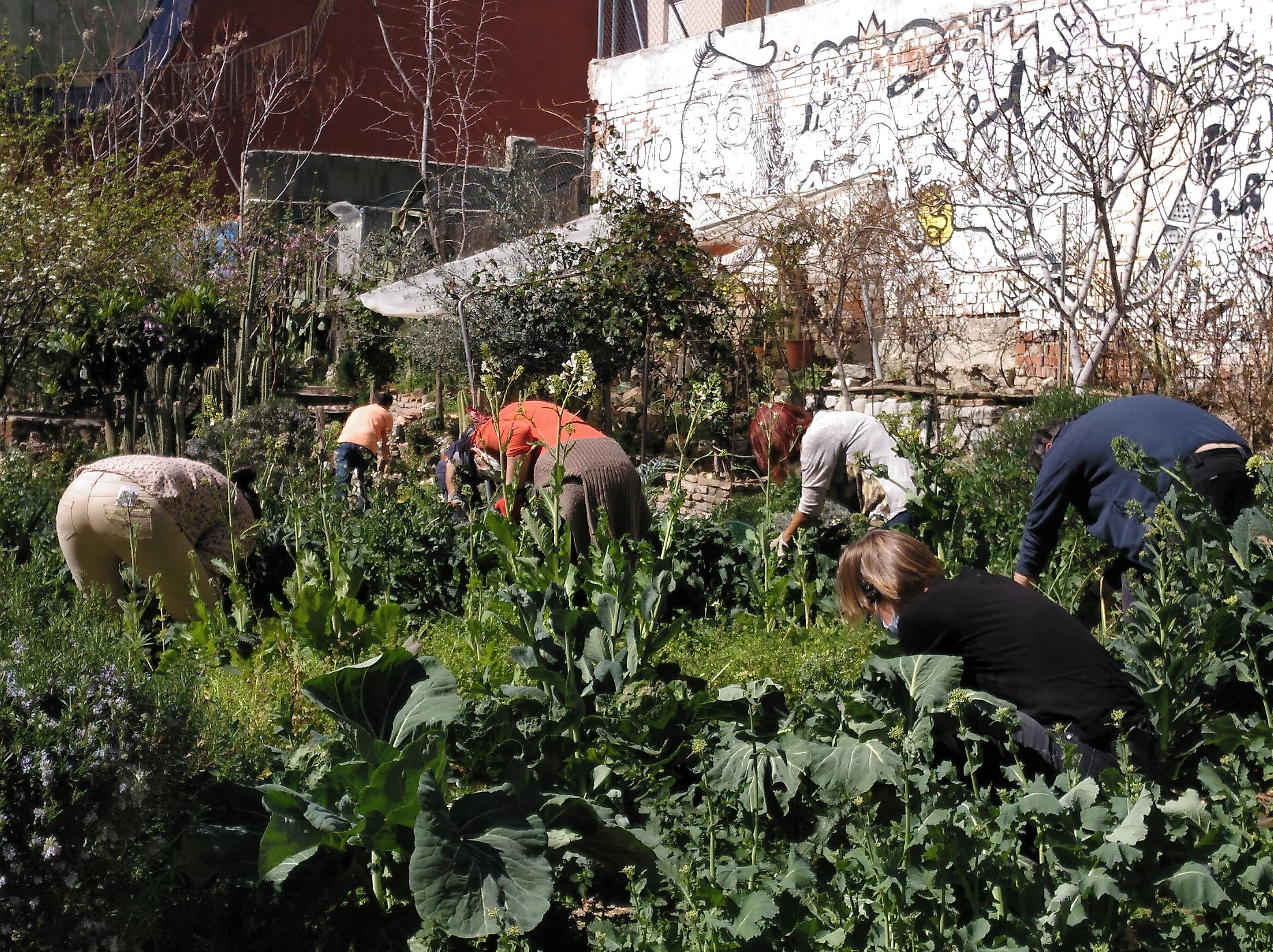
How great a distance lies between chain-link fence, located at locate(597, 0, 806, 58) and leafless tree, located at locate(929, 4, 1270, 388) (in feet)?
16.7

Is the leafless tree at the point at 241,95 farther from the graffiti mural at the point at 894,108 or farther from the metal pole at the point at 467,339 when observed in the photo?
the metal pole at the point at 467,339

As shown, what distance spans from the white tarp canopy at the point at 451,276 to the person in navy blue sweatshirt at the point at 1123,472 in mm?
7686

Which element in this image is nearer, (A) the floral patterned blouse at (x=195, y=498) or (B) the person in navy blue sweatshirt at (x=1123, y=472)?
(B) the person in navy blue sweatshirt at (x=1123, y=472)

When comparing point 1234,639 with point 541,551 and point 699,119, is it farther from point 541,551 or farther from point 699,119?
point 699,119

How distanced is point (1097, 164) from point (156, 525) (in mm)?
7201

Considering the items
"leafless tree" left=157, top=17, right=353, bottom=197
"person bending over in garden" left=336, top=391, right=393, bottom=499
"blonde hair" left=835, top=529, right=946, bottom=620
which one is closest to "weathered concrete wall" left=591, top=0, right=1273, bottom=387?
"person bending over in garden" left=336, top=391, right=393, bottom=499

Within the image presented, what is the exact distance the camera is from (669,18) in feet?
55.8

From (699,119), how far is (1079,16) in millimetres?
5000

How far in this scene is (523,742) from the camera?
3406mm

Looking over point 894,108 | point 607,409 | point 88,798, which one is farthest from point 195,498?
point 894,108

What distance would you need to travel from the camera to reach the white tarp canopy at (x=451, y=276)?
11984 millimetres

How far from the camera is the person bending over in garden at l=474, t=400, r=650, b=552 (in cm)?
526

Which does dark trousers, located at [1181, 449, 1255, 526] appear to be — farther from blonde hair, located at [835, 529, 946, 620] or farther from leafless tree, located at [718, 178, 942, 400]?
leafless tree, located at [718, 178, 942, 400]

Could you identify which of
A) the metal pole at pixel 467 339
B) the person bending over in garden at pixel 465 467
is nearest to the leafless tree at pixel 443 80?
the metal pole at pixel 467 339
